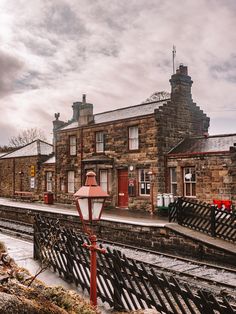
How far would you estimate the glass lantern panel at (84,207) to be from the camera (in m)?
5.86

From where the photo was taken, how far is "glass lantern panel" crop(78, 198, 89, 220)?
19.2ft

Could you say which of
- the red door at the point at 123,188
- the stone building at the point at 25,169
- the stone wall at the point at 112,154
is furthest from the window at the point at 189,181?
the stone building at the point at 25,169

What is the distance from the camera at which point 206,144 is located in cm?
2045

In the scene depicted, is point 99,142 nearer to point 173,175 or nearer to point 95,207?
point 173,175

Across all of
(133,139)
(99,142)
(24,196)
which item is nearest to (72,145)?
(99,142)

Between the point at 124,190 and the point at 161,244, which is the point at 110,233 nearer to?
the point at 161,244

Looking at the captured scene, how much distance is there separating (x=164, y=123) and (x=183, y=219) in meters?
8.12

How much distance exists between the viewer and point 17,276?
6504 millimetres

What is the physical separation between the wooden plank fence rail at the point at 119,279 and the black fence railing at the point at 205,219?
202 inches

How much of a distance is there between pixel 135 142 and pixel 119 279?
16.3 m

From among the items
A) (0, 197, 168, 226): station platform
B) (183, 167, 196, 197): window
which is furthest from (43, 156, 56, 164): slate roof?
(183, 167, 196, 197): window

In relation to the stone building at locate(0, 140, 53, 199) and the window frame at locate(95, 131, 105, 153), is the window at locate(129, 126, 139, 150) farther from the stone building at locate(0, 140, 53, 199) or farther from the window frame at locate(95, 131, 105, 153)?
the stone building at locate(0, 140, 53, 199)

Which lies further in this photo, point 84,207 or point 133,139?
point 133,139

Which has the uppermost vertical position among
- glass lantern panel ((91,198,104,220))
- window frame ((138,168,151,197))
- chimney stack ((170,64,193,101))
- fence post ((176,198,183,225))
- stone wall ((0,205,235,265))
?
chimney stack ((170,64,193,101))
